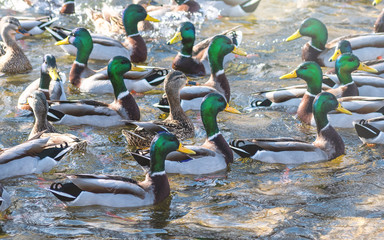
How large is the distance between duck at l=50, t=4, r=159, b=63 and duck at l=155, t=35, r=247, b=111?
195 centimetres

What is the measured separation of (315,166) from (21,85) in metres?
4.87

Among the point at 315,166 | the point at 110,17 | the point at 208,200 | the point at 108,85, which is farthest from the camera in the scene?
the point at 110,17

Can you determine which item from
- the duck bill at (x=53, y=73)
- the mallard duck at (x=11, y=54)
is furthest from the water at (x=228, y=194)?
the duck bill at (x=53, y=73)

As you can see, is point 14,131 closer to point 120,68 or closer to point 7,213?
point 120,68

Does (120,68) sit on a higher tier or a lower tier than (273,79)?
higher

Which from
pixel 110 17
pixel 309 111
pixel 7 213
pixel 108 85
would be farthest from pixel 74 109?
pixel 110 17

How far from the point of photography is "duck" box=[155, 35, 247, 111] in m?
9.06

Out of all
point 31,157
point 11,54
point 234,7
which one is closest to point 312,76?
point 31,157

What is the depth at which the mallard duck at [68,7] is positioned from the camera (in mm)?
13477

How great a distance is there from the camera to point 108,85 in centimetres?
972

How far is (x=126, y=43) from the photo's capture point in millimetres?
11336

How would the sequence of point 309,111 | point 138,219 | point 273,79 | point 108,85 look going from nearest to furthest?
1. point 138,219
2. point 309,111
3. point 108,85
4. point 273,79

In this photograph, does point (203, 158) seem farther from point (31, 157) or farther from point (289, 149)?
point (31, 157)

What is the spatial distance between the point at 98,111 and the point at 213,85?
6.06 ft
